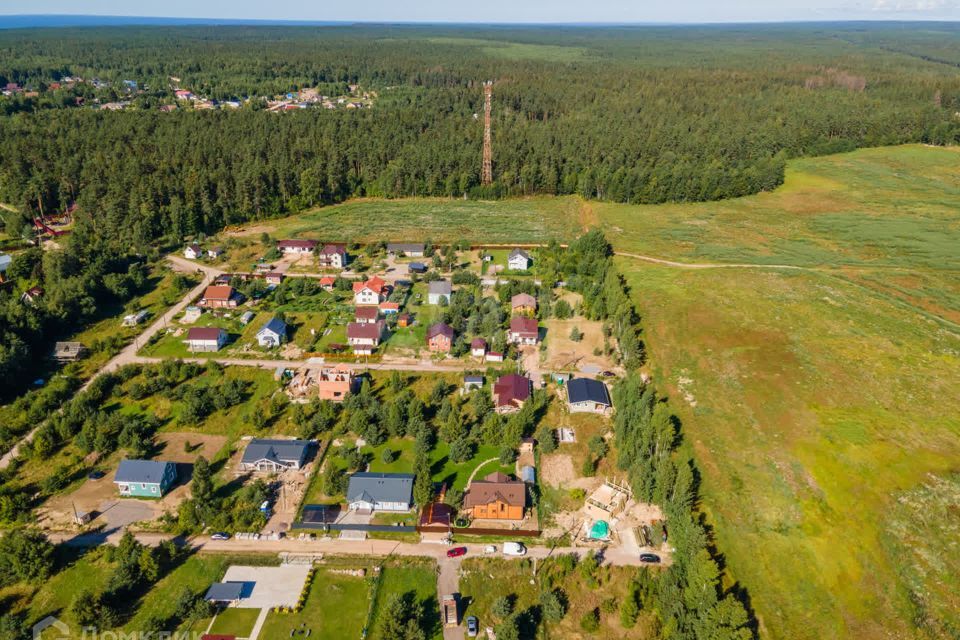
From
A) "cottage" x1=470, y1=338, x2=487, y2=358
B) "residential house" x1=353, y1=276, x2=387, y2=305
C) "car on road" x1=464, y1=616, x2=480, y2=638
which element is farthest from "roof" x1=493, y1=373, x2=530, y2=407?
"residential house" x1=353, y1=276, x2=387, y2=305

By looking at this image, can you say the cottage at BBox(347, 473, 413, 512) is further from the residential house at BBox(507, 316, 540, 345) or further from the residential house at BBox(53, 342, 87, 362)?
the residential house at BBox(53, 342, 87, 362)

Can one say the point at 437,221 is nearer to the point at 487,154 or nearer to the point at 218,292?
the point at 487,154

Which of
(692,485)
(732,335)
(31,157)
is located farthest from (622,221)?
(31,157)

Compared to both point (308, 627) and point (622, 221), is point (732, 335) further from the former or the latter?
point (308, 627)

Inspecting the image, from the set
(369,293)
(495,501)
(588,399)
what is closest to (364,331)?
(369,293)

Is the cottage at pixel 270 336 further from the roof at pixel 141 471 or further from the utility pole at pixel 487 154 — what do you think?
the utility pole at pixel 487 154

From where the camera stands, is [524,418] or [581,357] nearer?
[524,418]

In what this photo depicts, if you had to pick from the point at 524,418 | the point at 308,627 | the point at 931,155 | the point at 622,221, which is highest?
the point at 931,155
